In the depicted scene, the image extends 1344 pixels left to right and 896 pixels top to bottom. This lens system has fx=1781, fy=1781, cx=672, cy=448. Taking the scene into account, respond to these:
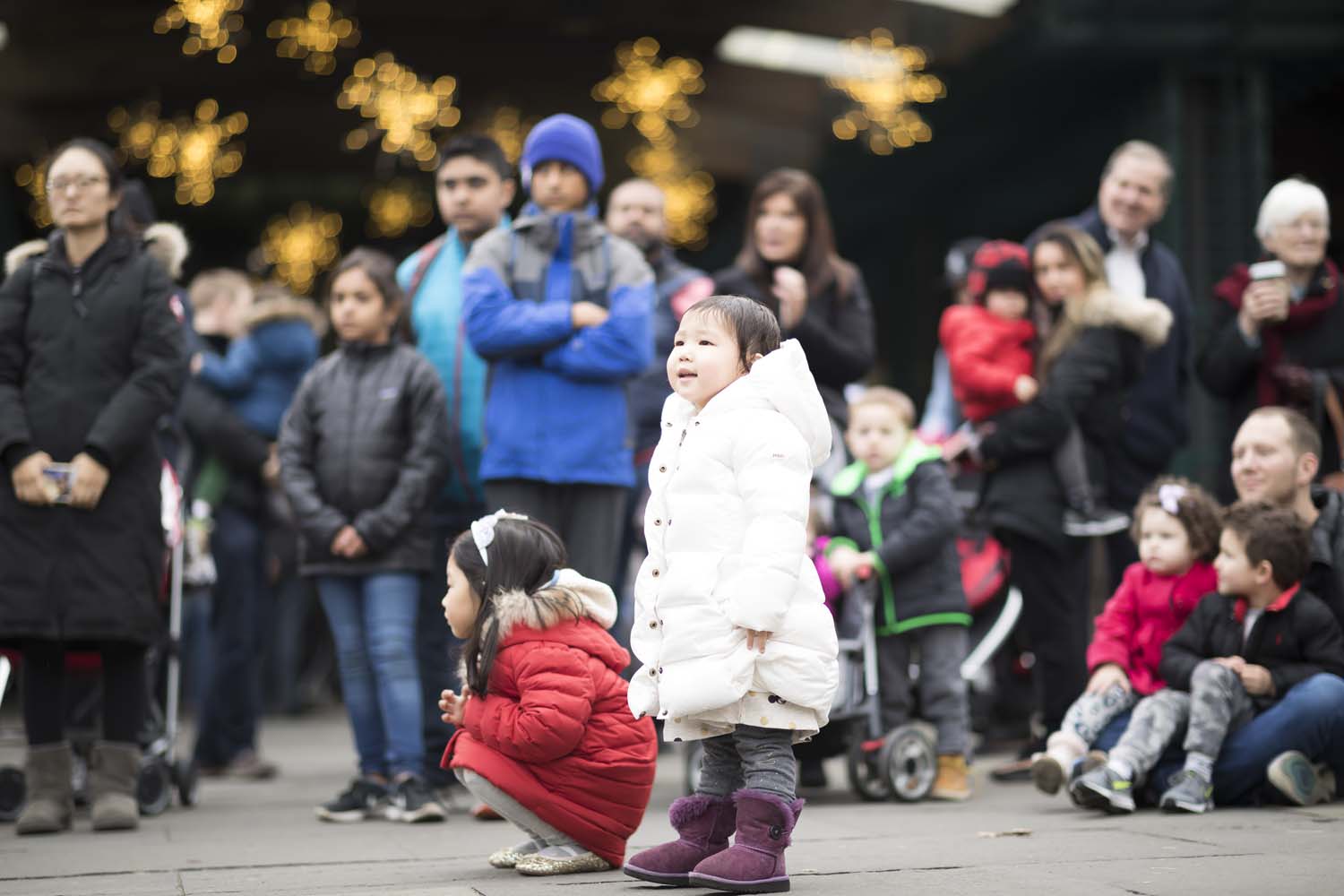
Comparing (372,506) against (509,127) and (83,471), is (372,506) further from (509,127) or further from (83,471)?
(509,127)

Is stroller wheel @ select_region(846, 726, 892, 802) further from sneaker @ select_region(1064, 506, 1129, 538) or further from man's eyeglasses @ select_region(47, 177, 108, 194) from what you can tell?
man's eyeglasses @ select_region(47, 177, 108, 194)

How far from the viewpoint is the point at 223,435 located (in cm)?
801

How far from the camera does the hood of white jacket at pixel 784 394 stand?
430 centimetres

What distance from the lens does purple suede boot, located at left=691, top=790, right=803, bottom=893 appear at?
4.05 metres

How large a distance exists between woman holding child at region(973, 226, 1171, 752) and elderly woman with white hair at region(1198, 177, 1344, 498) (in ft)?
0.93

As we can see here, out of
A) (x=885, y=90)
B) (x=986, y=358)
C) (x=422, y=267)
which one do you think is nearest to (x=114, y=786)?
(x=422, y=267)

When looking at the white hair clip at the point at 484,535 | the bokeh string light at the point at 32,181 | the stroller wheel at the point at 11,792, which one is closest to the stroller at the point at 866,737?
the white hair clip at the point at 484,535

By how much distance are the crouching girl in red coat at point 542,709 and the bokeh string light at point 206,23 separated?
257 inches

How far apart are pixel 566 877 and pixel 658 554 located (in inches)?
34.8

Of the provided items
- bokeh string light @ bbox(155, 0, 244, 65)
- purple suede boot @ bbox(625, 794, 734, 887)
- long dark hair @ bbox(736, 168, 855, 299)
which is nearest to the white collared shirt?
long dark hair @ bbox(736, 168, 855, 299)

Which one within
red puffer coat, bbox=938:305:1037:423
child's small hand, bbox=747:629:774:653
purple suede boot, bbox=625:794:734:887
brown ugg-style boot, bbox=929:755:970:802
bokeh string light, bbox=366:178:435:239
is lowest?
brown ugg-style boot, bbox=929:755:970:802

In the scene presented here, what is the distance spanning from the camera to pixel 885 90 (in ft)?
41.6

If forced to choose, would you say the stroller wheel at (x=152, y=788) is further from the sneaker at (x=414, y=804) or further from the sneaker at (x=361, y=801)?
the sneaker at (x=414, y=804)

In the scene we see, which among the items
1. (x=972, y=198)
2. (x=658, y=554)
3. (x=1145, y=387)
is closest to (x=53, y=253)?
(x=658, y=554)
